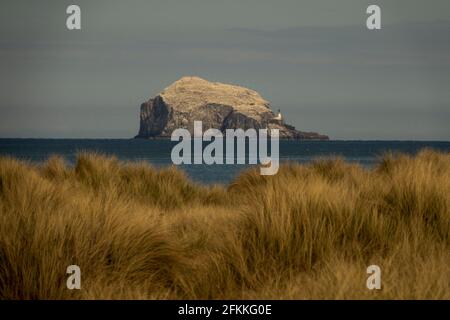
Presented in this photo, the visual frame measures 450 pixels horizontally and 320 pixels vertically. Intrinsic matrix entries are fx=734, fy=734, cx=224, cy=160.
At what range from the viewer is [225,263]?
21.7ft

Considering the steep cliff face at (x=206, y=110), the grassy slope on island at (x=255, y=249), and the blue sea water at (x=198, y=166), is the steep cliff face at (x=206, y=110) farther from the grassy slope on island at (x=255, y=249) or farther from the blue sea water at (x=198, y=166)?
the grassy slope on island at (x=255, y=249)

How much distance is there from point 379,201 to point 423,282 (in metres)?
3.04

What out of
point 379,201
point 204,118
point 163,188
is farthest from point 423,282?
point 204,118

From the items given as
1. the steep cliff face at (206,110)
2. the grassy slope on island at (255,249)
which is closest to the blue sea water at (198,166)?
the grassy slope on island at (255,249)

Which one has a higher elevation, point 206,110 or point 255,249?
point 206,110

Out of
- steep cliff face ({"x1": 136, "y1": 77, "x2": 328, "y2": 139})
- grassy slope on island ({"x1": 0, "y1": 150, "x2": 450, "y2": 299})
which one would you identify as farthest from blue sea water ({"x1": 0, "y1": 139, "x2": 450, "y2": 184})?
steep cliff face ({"x1": 136, "y1": 77, "x2": 328, "y2": 139})

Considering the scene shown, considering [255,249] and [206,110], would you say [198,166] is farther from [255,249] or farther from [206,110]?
[206,110]

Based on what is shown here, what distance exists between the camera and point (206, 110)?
6491 inches

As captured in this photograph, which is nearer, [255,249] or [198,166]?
Answer: [255,249]

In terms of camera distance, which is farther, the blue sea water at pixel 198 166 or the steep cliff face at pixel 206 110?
the steep cliff face at pixel 206 110

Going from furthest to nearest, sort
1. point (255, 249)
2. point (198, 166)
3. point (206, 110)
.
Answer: point (206, 110)
point (198, 166)
point (255, 249)

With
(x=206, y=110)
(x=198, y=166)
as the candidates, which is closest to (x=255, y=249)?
(x=198, y=166)

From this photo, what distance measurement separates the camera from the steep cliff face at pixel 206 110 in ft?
531

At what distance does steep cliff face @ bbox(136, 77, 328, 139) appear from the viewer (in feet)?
531
